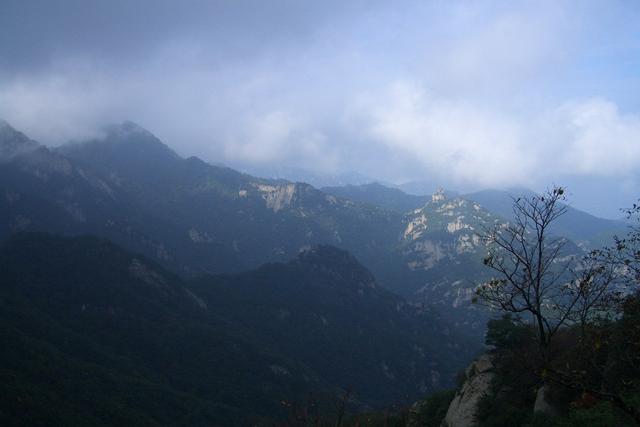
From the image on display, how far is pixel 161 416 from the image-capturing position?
15725 centimetres

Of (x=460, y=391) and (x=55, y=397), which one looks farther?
(x=55, y=397)

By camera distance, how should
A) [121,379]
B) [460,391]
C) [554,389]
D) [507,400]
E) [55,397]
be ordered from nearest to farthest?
[554,389]
[507,400]
[460,391]
[55,397]
[121,379]

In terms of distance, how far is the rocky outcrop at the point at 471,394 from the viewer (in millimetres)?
44737

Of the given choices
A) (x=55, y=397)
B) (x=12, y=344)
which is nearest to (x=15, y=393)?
(x=55, y=397)

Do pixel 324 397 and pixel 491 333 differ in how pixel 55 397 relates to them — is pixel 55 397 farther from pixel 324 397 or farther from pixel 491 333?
pixel 491 333

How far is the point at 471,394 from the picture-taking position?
46375 millimetres

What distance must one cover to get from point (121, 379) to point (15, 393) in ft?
146

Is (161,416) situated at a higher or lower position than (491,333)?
lower

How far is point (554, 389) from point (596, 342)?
2130 centimetres

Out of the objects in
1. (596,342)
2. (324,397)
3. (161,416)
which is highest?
(596,342)

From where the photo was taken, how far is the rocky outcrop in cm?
4474

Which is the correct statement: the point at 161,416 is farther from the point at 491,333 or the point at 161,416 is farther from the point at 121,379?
the point at 491,333

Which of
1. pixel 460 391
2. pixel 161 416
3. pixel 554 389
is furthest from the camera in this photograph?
pixel 161 416

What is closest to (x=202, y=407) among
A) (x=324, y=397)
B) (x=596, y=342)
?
(x=324, y=397)
